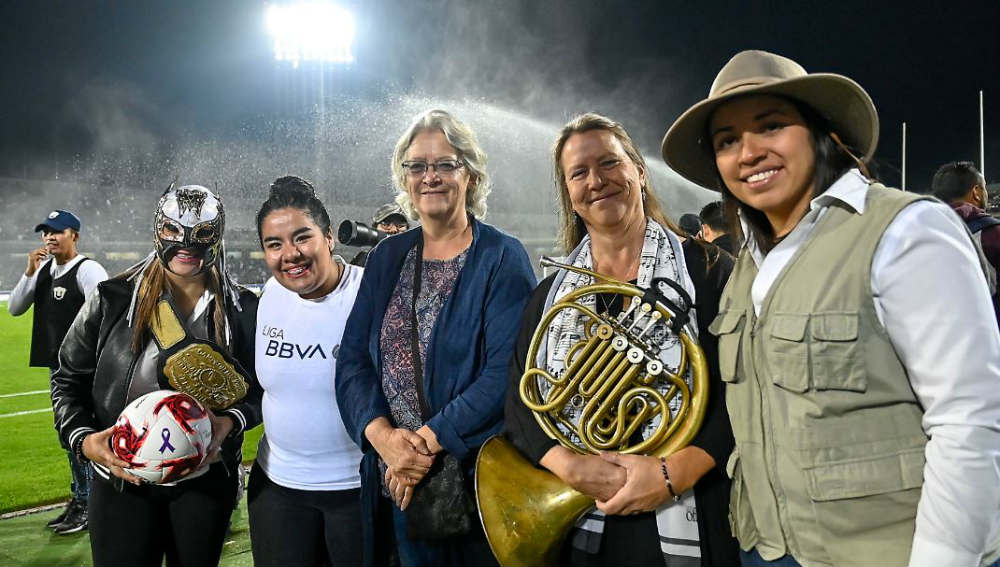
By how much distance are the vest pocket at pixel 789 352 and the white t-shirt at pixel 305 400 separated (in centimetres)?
150

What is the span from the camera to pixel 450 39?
2812 centimetres

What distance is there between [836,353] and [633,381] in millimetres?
576

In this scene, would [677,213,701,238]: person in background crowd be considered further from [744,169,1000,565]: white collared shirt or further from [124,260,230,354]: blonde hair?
[744,169,1000,565]: white collared shirt

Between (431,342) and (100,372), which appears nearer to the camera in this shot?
(431,342)

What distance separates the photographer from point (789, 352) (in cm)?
129

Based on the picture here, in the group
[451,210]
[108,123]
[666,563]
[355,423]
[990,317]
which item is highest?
[108,123]

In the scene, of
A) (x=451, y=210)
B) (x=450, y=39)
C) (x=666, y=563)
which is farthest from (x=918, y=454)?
(x=450, y=39)

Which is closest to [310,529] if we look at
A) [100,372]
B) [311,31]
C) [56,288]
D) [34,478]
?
[100,372]

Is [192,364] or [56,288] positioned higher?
[56,288]

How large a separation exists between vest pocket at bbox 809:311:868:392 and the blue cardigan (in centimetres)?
99

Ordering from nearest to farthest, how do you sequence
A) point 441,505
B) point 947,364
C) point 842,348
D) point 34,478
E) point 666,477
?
1. point 947,364
2. point 842,348
3. point 666,477
4. point 441,505
5. point 34,478

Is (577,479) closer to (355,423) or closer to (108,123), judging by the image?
(355,423)

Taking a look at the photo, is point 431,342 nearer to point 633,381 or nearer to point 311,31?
point 633,381

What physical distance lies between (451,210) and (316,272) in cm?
57
